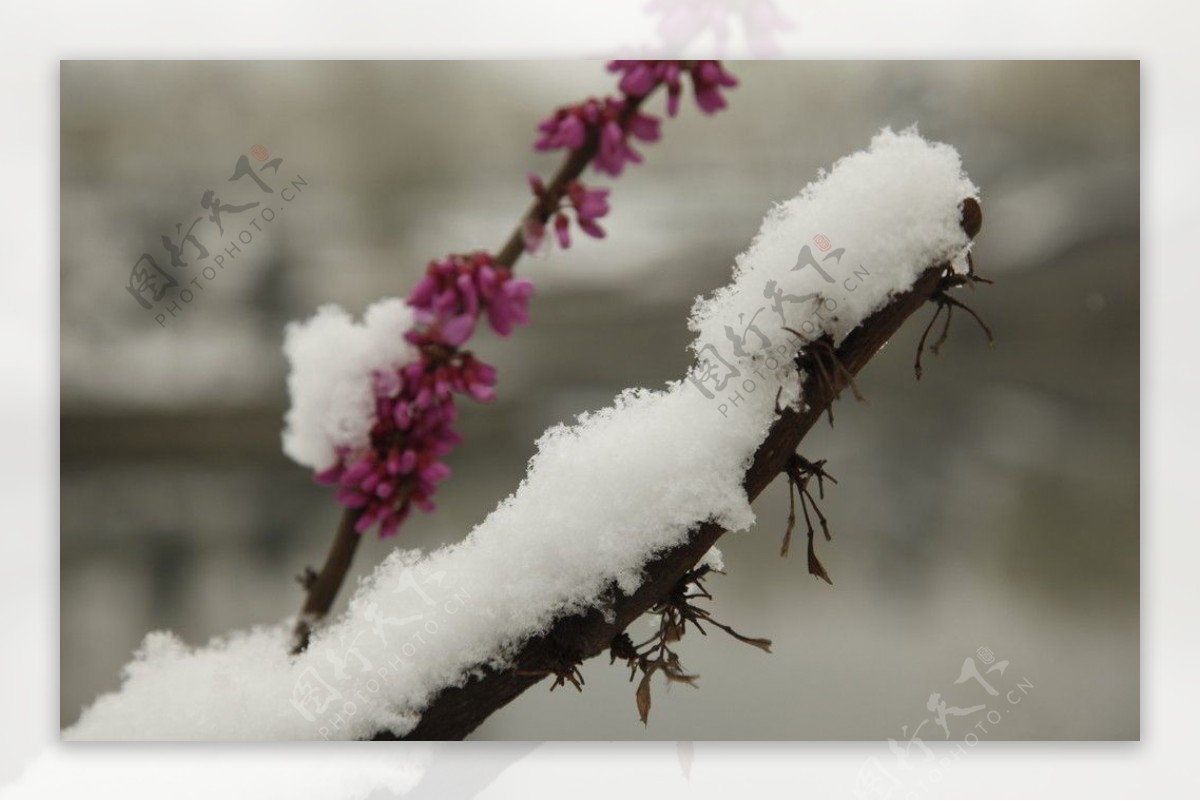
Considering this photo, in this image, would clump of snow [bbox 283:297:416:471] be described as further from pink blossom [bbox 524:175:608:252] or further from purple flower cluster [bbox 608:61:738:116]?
purple flower cluster [bbox 608:61:738:116]

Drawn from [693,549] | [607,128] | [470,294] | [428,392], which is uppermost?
[607,128]

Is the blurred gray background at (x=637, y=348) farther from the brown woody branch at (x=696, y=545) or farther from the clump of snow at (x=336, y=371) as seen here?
the brown woody branch at (x=696, y=545)

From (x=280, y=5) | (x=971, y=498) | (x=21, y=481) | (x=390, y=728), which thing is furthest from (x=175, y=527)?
→ (x=971, y=498)

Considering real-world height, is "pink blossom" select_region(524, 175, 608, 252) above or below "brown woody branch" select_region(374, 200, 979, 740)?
above

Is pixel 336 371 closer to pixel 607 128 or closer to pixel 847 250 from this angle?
pixel 607 128

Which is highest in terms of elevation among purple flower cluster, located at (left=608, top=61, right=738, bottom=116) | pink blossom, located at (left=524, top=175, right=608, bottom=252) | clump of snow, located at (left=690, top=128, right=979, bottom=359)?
purple flower cluster, located at (left=608, top=61, right=738, bottom=116)

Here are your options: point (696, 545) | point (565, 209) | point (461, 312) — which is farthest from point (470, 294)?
point (696, 545)

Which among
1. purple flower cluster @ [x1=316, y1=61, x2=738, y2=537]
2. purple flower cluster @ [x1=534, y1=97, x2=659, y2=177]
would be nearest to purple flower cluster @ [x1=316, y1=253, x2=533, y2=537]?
purple flower cluster @ [x1=316, y1=61, x2=738, y2=537]

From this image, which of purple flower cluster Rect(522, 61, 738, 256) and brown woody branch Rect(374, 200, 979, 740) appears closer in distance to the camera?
brown woody branch Rect(374, 200, 979, 740)
